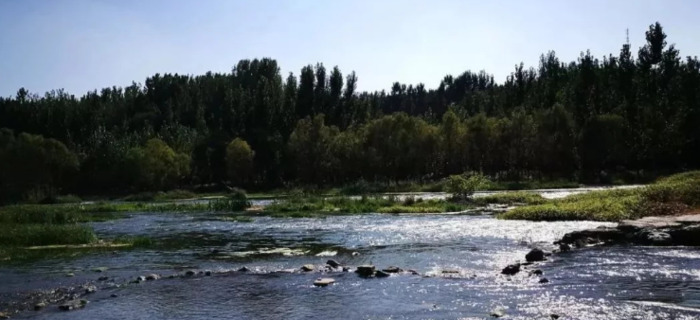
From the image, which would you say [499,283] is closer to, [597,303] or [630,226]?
[597,303]

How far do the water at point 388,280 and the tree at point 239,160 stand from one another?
7897cm

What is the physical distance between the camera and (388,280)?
26375 mm

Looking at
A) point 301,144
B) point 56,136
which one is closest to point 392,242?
point 301,144

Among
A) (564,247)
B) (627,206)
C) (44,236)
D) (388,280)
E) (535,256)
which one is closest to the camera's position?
(388,280)

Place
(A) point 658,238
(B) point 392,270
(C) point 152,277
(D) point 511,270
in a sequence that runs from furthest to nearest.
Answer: (A) point 658,238
(B) point 392,270
(C) point 152,277
(D) point 511,270

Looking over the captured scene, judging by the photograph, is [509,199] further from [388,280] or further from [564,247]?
[388,280]

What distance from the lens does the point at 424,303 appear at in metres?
21.9

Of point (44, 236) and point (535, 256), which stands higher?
point (44, 236)

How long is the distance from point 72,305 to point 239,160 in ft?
330

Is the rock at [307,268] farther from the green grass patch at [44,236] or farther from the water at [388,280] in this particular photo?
the green grass patch at [44,236]

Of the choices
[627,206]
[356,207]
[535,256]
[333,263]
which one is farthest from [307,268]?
[356,207]

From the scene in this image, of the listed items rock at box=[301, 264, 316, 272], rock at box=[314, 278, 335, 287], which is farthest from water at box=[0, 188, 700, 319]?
rock at box=[301, 264, 316, 272]

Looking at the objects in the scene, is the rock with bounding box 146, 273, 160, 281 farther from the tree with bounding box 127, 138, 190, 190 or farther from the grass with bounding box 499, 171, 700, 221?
the tree with bounding box 127, 138, 190, 190

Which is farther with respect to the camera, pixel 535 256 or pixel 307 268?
pixel 535 256
